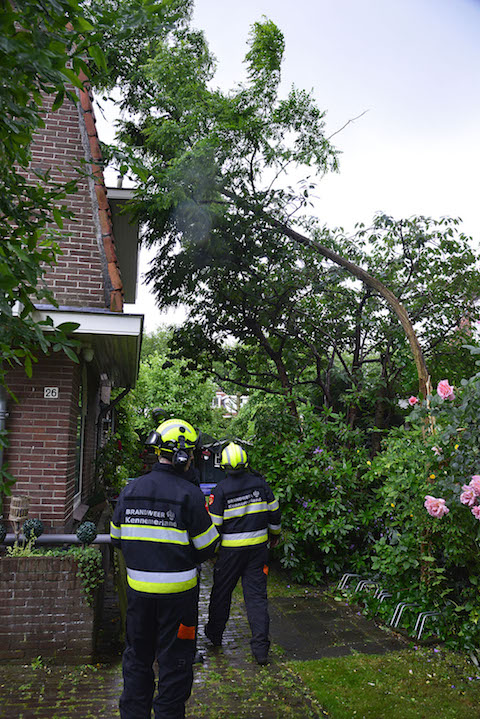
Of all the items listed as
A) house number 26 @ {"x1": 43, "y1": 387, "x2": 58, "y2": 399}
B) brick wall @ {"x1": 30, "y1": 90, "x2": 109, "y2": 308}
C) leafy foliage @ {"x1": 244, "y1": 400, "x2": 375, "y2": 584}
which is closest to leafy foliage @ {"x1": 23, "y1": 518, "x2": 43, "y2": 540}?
house number 26 @ {"x1": 43, "y1": 387, "x2": 58, "y2": 399}

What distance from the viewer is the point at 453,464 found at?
468 centimetres

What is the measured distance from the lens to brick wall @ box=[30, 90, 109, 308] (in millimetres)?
6246

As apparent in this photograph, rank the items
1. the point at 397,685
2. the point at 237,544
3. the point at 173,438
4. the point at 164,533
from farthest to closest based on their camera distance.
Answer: the point at 237,544
the point at 397,685
the point at 173,438
the point at 164,533

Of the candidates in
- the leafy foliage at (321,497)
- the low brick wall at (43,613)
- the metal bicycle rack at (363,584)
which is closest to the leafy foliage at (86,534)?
the low brick wall at (43,613)

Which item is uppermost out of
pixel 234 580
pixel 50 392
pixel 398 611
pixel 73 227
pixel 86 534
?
pixel 73 227

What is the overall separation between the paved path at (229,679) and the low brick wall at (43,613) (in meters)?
0.15

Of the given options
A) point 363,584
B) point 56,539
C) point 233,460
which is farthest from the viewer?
point 363,584

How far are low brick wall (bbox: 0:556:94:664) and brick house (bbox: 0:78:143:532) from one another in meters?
0.89

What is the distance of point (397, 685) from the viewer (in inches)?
175

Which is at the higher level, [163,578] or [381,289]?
[381,289]

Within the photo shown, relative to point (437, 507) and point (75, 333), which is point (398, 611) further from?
point (75, 333)

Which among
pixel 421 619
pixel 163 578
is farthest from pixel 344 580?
pixel 163 578

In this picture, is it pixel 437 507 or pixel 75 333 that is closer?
pixel 437 507

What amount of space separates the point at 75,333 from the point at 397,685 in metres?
4.47
